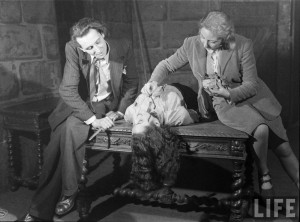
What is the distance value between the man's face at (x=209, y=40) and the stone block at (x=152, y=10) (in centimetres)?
177

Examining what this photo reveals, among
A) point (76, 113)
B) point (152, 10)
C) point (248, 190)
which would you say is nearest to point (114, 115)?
point (76, 113)

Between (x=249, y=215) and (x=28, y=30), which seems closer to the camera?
(x=249, y=215)

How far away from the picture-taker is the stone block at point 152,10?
3.89 meters

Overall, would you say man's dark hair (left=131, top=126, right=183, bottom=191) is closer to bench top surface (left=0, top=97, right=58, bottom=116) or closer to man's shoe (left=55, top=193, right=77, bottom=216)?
man's shoe (left=55, top=193, right=77, bottom=216)

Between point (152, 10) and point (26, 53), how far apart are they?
58.6 inches

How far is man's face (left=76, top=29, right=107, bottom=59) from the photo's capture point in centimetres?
232

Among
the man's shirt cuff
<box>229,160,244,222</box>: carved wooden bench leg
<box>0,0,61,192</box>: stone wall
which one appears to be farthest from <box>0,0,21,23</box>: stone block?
<box>229,160,244,222</box>: carved wooden bench leg

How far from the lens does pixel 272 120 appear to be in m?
2.31

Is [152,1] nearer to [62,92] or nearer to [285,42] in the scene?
[285,42]

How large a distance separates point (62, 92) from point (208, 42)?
41.3 inches

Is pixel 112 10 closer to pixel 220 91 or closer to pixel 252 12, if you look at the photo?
pixel 252 12

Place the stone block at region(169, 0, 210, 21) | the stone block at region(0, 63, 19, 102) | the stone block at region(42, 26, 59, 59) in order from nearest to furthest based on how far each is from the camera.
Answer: the stone block at region(0, 63, 19, 102) < the stone block at region(42, 26, 59, 59) < the stone block at region(169, 0, 210, 21)

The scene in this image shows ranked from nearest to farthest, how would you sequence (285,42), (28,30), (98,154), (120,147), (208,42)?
1. (208,42)
2. (120,147)
3. (28,30)
4. (98,154)
5. (285,42)

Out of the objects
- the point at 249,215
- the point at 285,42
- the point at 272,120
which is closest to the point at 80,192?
the point at 249,215
